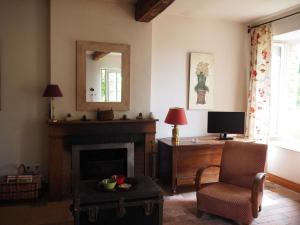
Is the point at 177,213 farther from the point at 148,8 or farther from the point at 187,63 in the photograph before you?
the point at 148,8

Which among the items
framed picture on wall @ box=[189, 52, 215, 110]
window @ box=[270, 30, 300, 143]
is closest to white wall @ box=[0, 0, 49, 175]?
framed picture on wall @ box=[189, 52, 215, 110]

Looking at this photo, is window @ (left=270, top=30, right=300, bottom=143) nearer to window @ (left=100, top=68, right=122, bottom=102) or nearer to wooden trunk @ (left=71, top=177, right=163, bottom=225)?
window @ (left=100, top=68, right=122, bottom=102)

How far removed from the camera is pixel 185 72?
4324mm

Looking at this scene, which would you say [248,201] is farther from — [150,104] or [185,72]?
[185,72]

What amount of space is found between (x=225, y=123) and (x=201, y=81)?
2.48 ft

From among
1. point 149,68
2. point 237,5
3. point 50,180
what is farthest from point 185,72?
point 50,180

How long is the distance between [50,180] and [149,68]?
1976 mm

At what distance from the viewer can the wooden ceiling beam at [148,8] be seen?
3066 millimetres

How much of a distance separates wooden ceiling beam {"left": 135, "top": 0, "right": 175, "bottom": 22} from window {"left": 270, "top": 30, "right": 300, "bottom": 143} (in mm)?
2206

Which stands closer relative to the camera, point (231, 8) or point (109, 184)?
point (109, 184)

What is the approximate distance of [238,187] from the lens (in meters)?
3.15

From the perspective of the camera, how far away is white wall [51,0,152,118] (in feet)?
11.6

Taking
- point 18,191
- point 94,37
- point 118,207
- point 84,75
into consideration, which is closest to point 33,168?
point 18,191

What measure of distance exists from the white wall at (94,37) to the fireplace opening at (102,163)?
21.8 inches
